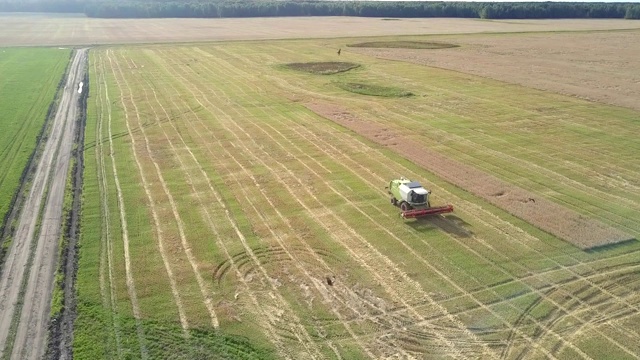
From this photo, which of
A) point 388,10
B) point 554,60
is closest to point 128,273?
point 554,60

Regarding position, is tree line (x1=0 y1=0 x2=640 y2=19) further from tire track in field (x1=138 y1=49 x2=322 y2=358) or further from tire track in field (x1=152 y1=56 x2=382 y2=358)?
tire track in field (x1=138 y1=49 x2=322 y2=358)

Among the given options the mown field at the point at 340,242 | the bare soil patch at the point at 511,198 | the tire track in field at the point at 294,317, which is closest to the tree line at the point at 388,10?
the mown field at the point at 340,242

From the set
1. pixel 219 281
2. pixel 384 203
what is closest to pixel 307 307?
pixel 219 281

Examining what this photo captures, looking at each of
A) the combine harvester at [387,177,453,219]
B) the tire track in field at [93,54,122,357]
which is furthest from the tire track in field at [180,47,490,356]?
the tire track in field at [93,54,122,357]

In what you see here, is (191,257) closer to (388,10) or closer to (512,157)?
(512,157)

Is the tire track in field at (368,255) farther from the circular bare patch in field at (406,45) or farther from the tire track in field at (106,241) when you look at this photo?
the circular bare patch in field at (406,45)

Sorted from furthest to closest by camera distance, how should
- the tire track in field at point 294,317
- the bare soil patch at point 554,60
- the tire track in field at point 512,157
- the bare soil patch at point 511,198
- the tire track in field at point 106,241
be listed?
the bare soil patch at point 554,60
the tire track in field at point 512,157
the bare soil patch at point 511,198
the tire track in field at point 106,241
the tire track in field at point 294,317
